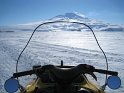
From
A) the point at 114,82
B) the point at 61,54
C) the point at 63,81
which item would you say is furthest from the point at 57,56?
the point at 63,81

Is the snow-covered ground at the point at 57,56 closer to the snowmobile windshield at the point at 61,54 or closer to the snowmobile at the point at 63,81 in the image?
the snowmobile windshield at the point at 61,54

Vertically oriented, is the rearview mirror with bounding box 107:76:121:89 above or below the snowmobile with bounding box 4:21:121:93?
below

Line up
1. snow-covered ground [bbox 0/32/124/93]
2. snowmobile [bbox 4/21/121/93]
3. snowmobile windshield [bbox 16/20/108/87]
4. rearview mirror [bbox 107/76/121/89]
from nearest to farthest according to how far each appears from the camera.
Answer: snowmobile [bbox 4/21/121/93]
rearview mirror [bbox 107/76/121/89]
snow-covered ground [bbox 0/32/124/93]
snowmobile windshield [bbox 16/20/108/87]

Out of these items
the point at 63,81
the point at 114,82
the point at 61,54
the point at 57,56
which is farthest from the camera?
the point at 61,54

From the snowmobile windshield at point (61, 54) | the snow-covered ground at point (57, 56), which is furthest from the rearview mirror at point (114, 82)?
the snow-covered ground at point (57, 56)

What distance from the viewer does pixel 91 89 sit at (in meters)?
2.64

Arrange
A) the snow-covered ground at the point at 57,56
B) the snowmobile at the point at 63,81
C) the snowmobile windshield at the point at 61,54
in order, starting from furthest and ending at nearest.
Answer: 1. the snowmobile windshield at the point at 61,54
2. the snow-covered ground at the point at 57,56
3. the snowmobile at the point at 63,81

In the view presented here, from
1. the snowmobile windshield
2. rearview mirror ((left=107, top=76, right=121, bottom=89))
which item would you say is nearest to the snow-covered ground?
the snowmobile windshield

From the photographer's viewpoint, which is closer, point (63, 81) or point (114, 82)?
point (63, 81)

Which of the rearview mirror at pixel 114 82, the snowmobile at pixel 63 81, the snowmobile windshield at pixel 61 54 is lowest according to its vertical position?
the snowmobile windshield at pixel 61 54

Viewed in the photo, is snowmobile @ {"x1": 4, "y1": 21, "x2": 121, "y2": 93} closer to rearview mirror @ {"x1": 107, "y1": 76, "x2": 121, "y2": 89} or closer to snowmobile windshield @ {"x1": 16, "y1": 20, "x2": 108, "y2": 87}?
rearview mirror @ {"x1": 107, "y1": 76, "x2": 121, "y2": 89}

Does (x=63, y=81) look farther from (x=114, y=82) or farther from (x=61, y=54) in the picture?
(x=61, y=54)

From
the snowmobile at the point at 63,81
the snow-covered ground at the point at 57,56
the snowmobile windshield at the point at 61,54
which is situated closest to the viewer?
the snowmobile at the point at 63,81

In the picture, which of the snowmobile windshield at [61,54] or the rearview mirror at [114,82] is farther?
the snowmobile windshield at [61,54]
